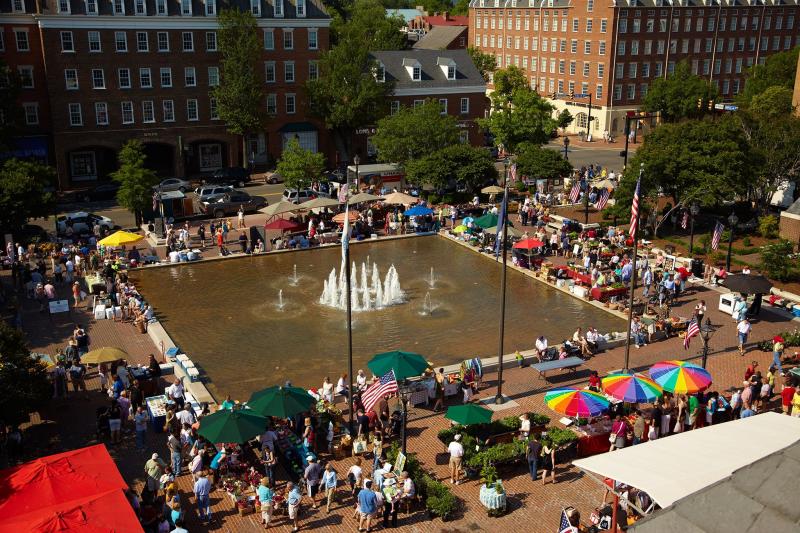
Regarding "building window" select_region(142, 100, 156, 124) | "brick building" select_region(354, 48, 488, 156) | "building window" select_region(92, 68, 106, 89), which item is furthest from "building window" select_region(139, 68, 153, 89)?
"brick building" select_region(354, 48, 488, 156)

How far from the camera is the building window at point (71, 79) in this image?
192 ft

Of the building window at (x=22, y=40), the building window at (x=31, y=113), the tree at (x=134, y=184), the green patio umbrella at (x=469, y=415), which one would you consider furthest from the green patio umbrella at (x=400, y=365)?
the building window at (x=22, y=40)

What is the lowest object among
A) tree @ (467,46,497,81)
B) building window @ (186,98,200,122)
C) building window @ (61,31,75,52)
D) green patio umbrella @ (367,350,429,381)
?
green patio umbrella @ (367,350,429,381)

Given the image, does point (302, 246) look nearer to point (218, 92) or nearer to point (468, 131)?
point (218, 92)

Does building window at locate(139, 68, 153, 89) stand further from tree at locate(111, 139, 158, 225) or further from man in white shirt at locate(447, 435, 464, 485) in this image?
man in white shirt at locate(447, 435, 464, 485)

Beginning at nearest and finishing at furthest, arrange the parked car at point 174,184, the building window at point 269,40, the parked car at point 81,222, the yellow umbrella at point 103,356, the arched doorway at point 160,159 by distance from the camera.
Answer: the yellow umbrella at point 103,356
the parked car at point 81,222
the parked car at point 174,184
the building window at point 269,40
the arched doorway at point 160,159

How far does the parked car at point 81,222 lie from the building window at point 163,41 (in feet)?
61.8

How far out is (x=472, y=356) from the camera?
2997cm

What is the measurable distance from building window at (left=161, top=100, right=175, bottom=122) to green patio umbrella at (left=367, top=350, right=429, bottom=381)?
43813mm

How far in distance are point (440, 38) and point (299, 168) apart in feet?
220

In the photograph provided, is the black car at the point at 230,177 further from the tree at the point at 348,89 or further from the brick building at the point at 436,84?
the brick building at the point at 436,84

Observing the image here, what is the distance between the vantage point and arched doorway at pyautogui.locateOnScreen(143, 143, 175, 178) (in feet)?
218

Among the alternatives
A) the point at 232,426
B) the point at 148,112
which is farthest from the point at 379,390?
the point at 148,112

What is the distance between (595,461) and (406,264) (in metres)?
25.8
